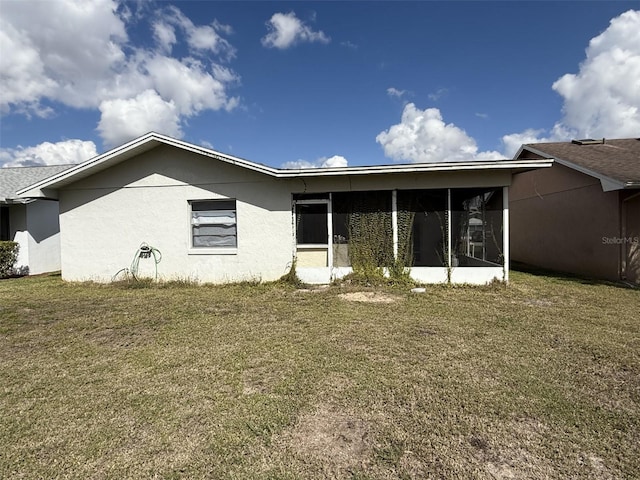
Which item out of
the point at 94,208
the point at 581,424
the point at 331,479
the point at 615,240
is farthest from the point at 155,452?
the point at 615,240

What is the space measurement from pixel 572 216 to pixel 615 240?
189cm

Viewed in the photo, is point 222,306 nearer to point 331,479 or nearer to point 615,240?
point 331,479

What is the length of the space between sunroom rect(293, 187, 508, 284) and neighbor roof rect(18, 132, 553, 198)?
0.72 m

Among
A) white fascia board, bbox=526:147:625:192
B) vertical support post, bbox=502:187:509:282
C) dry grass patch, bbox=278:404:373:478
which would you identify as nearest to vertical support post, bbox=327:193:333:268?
vertical support post, bbox=502:187:509:282

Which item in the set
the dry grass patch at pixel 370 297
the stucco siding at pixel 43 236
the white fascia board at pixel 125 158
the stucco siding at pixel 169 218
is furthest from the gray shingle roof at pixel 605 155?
the stucco siding at pixel 43 236

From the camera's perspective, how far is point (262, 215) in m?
9.24

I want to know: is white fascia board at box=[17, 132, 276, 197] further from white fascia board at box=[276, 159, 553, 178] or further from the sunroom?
the sunroom

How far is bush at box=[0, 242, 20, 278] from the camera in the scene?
1109 centimetres

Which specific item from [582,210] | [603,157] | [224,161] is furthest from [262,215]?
[603,157]

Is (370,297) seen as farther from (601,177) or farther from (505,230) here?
(601,177)

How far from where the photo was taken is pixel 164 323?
5.80 meters

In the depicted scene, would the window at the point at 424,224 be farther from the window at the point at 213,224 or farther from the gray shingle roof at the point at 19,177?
the gray shingle roof at the point at 19,177

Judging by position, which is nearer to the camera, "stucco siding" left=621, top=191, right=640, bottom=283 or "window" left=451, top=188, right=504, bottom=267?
"window" left=451, top=188, right=504, bottom=267

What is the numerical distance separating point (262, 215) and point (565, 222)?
9.89m
